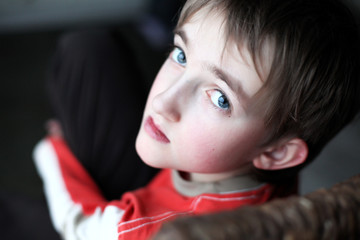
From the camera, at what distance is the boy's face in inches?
23.0

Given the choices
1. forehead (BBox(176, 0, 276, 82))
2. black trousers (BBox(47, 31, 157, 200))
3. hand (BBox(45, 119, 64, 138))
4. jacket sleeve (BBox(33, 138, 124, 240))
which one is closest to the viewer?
forehead (BBox(176, 0, 276, 82))

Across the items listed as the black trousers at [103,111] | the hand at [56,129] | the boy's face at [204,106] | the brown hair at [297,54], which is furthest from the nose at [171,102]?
the hand at [56,129]

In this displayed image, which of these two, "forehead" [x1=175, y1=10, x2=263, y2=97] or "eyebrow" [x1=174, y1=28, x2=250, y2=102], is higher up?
"forehead" [x1=175, y1=10, x2=263, y2=97]

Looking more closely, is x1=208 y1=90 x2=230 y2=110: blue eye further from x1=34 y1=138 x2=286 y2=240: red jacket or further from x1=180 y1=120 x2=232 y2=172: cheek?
x1=34 y1=138 x2=286 y2=240: red jacket

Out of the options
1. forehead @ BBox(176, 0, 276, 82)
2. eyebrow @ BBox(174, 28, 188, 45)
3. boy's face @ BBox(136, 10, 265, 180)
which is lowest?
boy's face @ BBox(136, 10, 265, 180)

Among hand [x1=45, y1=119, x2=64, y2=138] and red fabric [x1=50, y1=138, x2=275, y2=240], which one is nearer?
red fabric [x1=50, y1=138, x2=275, y2=240]

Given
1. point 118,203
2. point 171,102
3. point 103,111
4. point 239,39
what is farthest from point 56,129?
point 239,39

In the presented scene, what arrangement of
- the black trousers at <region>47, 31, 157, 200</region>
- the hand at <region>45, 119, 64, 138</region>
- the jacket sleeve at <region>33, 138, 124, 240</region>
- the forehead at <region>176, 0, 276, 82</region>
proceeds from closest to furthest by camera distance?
the forehead at <region>176, 0, 276, 82</region>
the jacket sleeve at <region>33, 138, 124, 240</region>
the black trousers at <region>47, 31, 157, 200</region>
the hand at <region>45, 119, 64, 138</region>

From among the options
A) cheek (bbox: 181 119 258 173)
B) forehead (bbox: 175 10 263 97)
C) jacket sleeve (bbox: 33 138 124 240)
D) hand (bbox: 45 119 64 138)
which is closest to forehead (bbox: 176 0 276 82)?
forehead (bbox: 175 10 263 97)

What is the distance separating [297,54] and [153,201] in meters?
0.38

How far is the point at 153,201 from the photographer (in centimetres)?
73

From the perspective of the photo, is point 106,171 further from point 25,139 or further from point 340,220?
point 25,139

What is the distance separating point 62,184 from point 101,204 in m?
0.13

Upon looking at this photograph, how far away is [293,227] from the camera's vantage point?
0.37m
